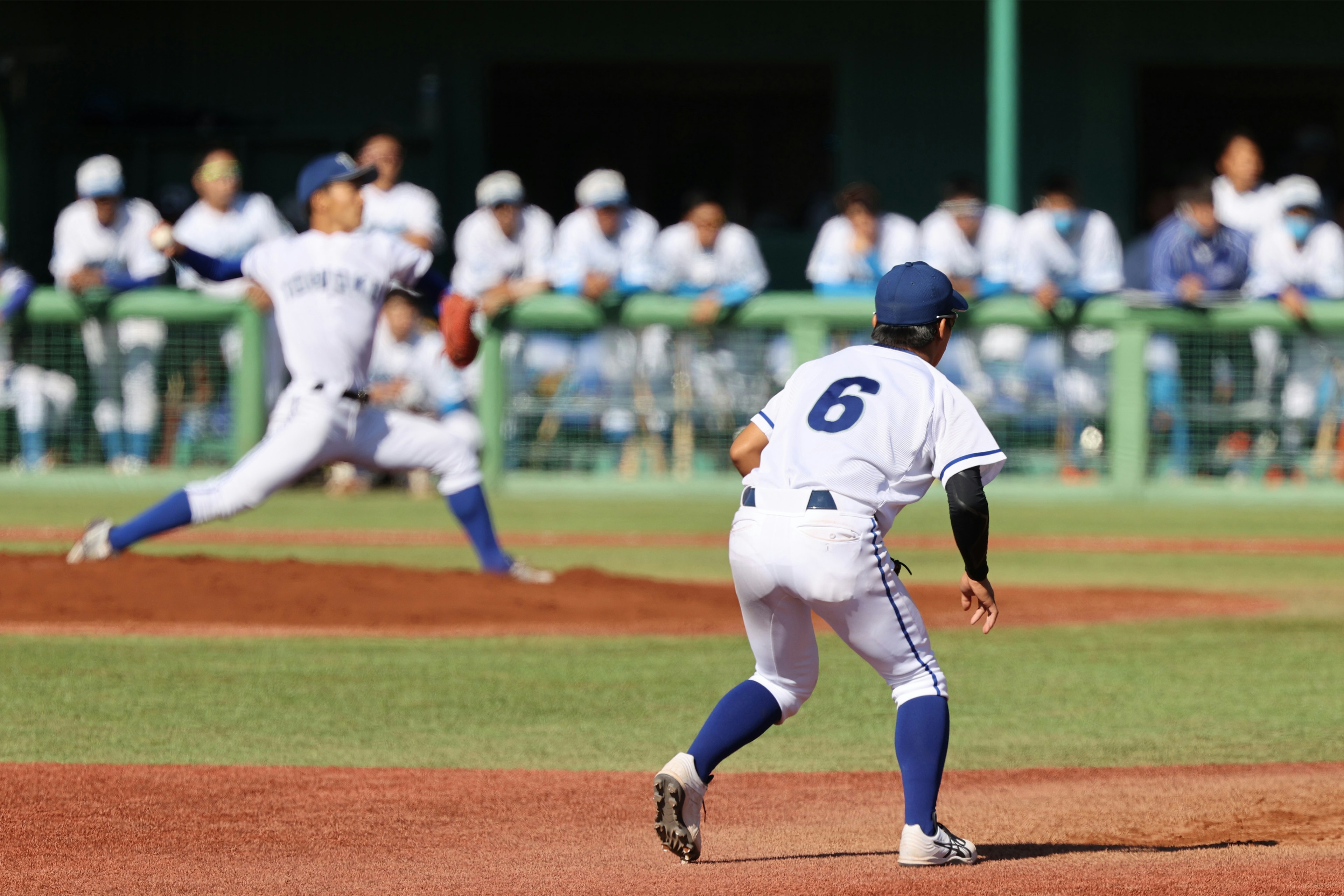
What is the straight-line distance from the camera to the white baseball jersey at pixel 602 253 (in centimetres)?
1316

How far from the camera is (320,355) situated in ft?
26.6

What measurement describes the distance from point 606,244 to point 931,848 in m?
9.53

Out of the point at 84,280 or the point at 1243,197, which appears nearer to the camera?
the point at 84,280

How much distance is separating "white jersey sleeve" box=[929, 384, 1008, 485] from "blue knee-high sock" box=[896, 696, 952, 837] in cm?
51

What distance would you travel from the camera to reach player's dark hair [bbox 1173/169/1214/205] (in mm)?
12461

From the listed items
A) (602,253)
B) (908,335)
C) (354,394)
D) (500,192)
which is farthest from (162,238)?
(602,253)

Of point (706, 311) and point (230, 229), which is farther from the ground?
point (230, 229)

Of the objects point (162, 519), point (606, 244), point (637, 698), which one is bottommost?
point (637, 698)

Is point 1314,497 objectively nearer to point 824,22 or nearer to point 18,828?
point 824,22

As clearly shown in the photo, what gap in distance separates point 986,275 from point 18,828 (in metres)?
9.57

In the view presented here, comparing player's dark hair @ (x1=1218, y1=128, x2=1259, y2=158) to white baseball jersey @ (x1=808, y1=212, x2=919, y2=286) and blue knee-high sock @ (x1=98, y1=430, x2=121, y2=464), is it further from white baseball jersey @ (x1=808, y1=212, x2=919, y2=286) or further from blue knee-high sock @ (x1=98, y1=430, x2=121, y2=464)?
blue knee-high sock @ (x1=98, y1=430, x2=121, y2=464)

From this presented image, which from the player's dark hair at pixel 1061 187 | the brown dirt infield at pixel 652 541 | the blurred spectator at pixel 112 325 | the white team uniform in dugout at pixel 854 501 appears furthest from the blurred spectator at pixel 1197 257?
the white team uniform in dugout at pixel 854 501

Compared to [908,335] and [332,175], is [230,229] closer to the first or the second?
[332,175]

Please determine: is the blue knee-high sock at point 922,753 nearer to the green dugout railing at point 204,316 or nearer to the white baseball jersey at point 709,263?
the white baseball jersey at point 709,263
